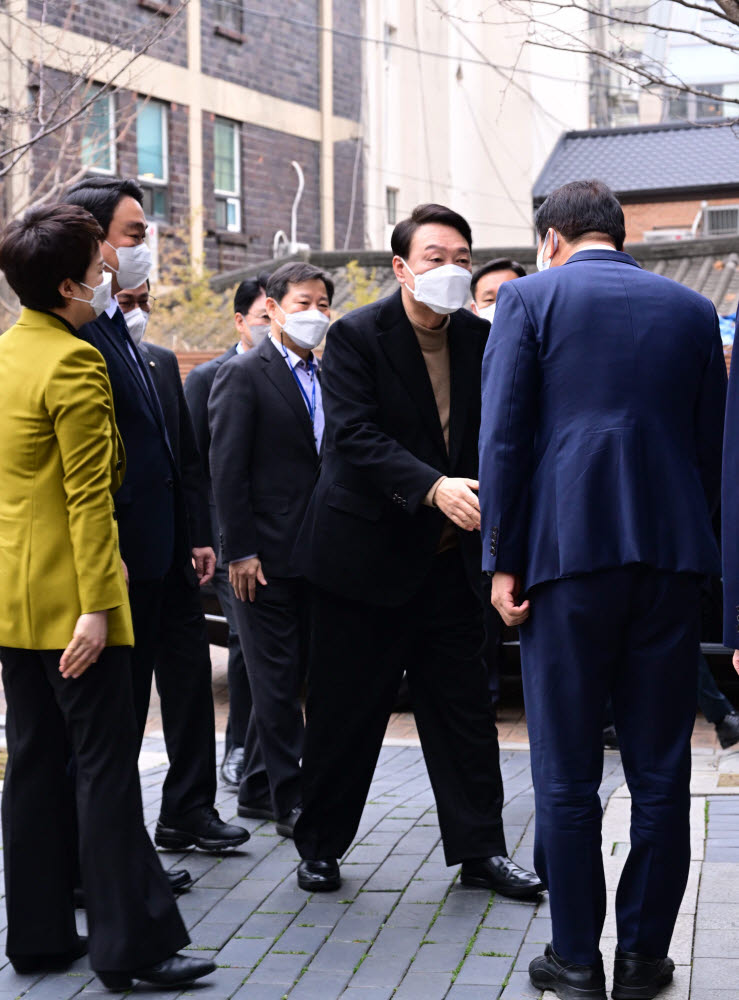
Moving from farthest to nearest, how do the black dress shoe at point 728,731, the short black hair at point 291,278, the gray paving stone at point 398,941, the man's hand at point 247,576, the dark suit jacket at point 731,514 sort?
1. the black dress shoe at point 728,731
2. the short black hair at point 291,278
3. the man's hand at point 247,576
4. the gray paving stone at point 398,941
5. the dark suit jacket at point 731,514

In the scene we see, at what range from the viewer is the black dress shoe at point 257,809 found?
19.6 ft

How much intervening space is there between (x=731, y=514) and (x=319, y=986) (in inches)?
70.4

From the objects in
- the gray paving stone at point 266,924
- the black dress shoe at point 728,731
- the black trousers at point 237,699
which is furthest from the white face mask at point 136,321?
the black dress shoe at point 728,731

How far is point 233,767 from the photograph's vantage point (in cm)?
678

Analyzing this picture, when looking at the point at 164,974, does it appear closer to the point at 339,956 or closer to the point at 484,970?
the point at 339,956

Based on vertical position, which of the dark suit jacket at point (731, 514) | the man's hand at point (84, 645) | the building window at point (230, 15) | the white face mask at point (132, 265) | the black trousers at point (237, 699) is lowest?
the black trousers at point (237, 699)

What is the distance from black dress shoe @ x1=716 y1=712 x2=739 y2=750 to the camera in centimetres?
720

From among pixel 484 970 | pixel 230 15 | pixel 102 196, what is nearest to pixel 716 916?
pixel 484 970

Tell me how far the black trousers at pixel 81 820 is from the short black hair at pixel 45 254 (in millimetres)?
996

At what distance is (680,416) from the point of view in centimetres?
388

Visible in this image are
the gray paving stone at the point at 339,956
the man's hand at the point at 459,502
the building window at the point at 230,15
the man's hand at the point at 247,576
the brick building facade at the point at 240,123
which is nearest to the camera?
the gray paving stone at the point at 339,956

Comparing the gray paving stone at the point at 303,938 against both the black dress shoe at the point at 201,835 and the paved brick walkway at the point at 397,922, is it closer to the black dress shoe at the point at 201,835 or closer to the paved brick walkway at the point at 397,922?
the paved brick walkway at the point at 397,922

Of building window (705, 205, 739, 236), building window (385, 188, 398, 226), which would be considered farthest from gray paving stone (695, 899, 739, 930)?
building window (705, 205, 739, 236)

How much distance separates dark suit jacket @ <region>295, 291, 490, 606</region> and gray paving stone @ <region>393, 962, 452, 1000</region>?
47.1 inches
